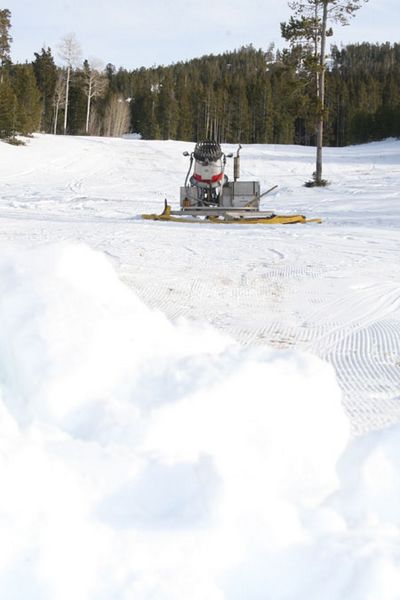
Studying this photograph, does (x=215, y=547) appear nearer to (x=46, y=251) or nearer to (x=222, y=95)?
(x=46, y=251)

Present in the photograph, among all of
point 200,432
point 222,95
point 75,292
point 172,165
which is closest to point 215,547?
point 200,432

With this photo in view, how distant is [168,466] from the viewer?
1904mm

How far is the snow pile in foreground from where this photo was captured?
155cm

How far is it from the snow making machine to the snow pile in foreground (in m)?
9.06

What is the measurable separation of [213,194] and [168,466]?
1100cm

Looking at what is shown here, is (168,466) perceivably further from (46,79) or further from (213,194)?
(46,79)

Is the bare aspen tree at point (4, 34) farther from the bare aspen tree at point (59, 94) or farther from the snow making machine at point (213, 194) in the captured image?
Answer: the snow making machine at point (213, 194)

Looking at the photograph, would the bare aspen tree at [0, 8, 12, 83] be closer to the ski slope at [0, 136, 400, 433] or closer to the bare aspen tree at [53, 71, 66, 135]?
the bare aspen tree at [53, 71, 66, 135]

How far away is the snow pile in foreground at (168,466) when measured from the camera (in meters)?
1.55

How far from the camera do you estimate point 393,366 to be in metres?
3.37

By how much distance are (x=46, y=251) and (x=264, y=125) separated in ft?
206

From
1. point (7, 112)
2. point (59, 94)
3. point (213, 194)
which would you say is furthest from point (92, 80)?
point (213, 194)

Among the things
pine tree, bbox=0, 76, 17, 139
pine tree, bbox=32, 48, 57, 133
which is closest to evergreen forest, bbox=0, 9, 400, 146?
pine tree, bbox=32, 48, 57, 133

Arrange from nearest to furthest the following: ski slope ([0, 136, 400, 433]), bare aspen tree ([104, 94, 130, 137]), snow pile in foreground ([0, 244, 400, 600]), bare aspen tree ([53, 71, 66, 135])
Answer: snow pile in foreground ([0, 244, 400, 600]), ski slope ([0, 136, 400, 433]), bare aspen tree ([53, 71, 66, 135]), bare aspen tree ([104, 94, 130, 137])
